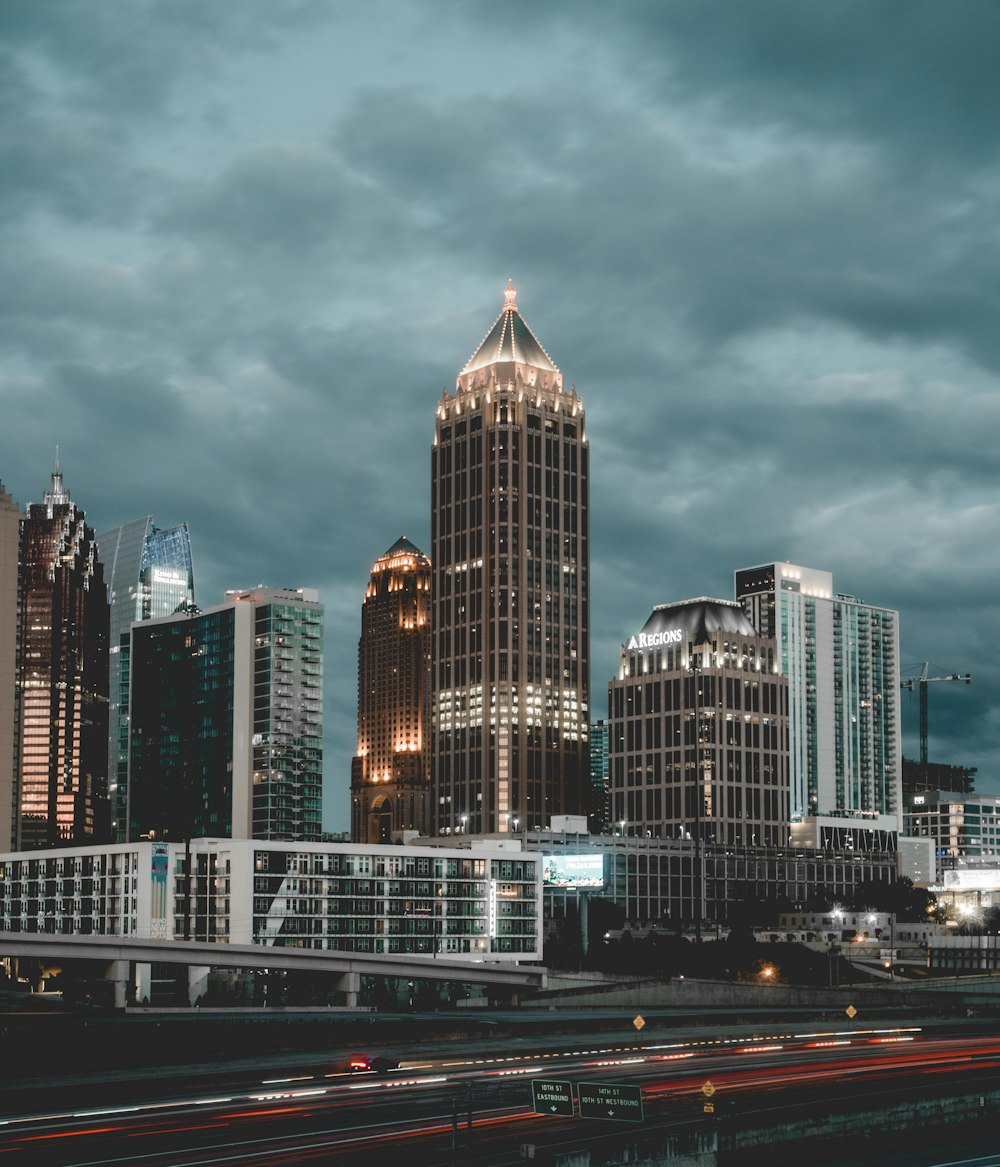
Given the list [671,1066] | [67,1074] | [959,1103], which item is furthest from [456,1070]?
[959,1103]

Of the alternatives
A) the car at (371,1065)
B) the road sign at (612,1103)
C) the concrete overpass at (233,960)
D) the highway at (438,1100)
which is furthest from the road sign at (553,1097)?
the concrete overpass at (233,960)

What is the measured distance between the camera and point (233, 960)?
174 m

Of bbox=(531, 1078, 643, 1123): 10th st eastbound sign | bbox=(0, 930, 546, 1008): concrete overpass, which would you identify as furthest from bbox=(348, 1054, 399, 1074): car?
bbox=(0, 930, 546, 1008): concrete overpass

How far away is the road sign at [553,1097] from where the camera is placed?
44688 mm

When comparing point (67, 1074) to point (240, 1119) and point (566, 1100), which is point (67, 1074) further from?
point (566, 1100)

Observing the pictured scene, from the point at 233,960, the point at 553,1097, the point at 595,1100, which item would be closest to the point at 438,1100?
the point at 553,1097

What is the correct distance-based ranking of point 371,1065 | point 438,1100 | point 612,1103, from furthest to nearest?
point 371,1065 < point 438,1100 < point 612,1103

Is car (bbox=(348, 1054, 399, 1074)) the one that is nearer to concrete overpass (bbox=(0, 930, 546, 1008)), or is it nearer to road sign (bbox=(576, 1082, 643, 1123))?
road sign (bbox=(576, 1082, 643, 1123))

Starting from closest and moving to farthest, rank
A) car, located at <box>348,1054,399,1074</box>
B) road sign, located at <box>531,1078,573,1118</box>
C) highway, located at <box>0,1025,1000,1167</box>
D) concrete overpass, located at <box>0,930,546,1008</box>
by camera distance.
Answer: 1. road sign, located at <box>531,1078,573,1118</box>
2. highway, located at <box>0,1025,1000,1167</box>
3. car, located at <box>348,1054,399,1074</box>
4. concrete overpass, located at <box>0,930,546,1008</box>

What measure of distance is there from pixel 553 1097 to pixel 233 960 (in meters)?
134

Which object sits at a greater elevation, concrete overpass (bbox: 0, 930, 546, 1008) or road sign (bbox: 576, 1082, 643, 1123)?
road sign (bbox: 576, 1082, 643, 1123)

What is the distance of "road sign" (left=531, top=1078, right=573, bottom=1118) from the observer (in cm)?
4469

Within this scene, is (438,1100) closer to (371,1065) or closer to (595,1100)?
(371,1065)

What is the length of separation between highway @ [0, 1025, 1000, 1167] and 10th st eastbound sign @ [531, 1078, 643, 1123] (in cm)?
349
